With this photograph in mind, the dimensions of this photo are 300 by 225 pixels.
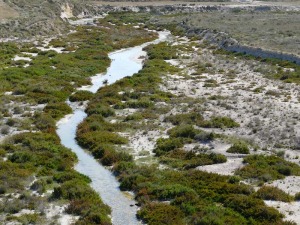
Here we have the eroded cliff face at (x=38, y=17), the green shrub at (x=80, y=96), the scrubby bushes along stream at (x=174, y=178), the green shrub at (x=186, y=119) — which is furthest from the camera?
the eroded cliff face at (x=38, y=17)

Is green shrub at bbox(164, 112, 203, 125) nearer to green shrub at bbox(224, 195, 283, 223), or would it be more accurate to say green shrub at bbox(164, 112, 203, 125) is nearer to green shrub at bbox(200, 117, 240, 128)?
green shrub at bbox(200, 117, 240, 128)

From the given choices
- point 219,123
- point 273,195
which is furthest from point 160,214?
point 219,123

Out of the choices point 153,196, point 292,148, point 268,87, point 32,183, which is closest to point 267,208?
point 153,196

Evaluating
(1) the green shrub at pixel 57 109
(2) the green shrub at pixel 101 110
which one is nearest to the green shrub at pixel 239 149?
(2) the green shrub at pixel 101 110

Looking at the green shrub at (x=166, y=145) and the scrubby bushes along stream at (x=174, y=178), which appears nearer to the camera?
the scrubby bushes along stream at (x=174, y=178)

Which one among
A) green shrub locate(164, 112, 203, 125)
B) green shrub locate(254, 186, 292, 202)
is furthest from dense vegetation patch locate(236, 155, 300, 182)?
green shrub locate(164, 112, 203, 125)

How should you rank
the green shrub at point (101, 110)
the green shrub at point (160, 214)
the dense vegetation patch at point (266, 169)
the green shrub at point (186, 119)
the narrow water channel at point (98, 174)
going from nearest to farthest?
the green shrub at point (160, 214)
the narrow water channel at point (98, 174)
the dense vegetation patch at point (266, 169)
the green shrub at point (186, 119)
the green shrub at point (101, 110)

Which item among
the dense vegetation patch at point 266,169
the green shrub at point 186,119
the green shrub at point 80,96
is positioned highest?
the dense vegetation patch at point 266,169

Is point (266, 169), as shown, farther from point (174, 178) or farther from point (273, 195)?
point (174, 178)

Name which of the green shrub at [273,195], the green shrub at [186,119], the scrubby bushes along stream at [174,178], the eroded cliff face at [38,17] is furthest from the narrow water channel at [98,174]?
the eroded cliff face at [38,17]

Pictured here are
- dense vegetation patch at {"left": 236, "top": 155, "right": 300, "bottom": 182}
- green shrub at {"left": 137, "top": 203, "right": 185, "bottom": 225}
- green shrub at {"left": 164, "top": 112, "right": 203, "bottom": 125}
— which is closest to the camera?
green shrub at {"left": 137, "top": 203, "right": 185, "bottom": 225}

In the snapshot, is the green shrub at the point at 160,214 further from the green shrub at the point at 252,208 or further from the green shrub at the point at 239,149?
the green shrub at the point at 239,149

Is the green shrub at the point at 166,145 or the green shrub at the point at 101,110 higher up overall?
the green shrub at the point at 166,145
